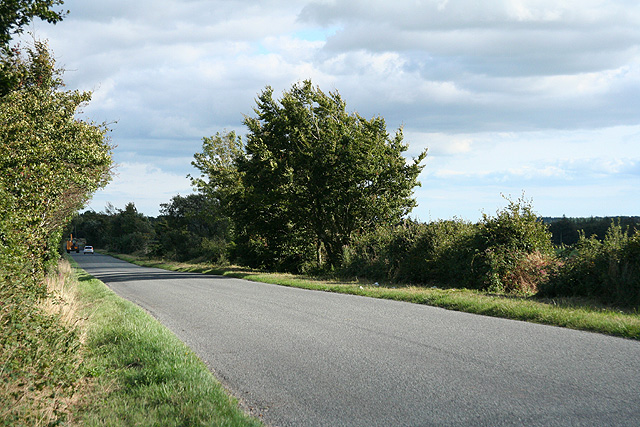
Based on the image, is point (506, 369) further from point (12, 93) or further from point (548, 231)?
point (12, 93)

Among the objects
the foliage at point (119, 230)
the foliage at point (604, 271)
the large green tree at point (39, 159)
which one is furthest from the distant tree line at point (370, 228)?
the foliage at point (119, 230)

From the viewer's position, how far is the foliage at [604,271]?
11.9 meters

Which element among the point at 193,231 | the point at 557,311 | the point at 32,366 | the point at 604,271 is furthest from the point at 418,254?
the point at 193,231

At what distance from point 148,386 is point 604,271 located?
36.9 feet

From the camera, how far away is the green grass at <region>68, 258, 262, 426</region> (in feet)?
16.1

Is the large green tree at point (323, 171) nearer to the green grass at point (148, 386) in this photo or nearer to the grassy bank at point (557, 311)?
the grassy bank at point (557, 311)

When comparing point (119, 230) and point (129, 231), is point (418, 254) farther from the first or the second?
point (119, 230)

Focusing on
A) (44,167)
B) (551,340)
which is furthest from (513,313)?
(44,167)

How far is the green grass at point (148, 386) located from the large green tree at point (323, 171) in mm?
18001

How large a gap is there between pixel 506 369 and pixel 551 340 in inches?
78.8

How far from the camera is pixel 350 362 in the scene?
6938mm

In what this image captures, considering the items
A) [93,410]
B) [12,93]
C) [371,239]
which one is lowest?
[93,410]

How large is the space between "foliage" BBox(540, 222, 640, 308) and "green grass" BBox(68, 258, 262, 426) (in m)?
9.93

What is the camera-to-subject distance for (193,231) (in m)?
65.4
